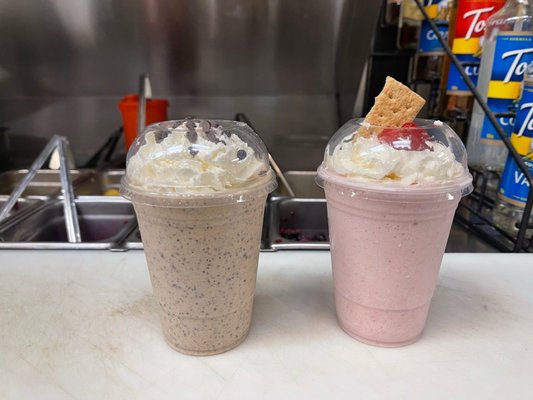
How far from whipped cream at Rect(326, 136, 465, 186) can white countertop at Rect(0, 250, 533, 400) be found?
1.01 feet

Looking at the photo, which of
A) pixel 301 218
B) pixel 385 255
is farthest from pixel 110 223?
pixel 385 255

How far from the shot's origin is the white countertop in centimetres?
57

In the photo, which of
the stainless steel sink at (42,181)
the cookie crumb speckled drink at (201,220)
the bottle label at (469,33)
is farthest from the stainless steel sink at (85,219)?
the bottle label at (469,33)

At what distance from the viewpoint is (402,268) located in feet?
2.05

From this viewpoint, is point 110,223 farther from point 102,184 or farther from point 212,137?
point 212,137

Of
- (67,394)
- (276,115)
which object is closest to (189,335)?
(67,394)

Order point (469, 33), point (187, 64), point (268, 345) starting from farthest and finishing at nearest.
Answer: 1. point (187, 64)
2. point (469, 33)
3. point (268, 345)

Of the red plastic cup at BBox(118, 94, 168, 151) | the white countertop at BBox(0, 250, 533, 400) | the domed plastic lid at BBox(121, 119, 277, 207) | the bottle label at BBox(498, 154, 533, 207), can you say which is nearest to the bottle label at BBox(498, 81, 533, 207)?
the bottle label at BBox(498, 154, 533, 207)

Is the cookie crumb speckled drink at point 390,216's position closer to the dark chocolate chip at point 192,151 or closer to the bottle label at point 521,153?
the dark chocolate chip at point 192,151

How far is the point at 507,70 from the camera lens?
3.63 feet

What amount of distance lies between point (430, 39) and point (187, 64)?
117 cm

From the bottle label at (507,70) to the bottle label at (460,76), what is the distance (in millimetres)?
112

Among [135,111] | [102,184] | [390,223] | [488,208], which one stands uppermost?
[390,223]

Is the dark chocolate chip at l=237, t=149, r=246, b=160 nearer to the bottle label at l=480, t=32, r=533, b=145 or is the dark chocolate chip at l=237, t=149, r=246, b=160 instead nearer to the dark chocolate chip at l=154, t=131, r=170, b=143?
the dark chocolate chip at l=154, t=131, r=170, b=143
